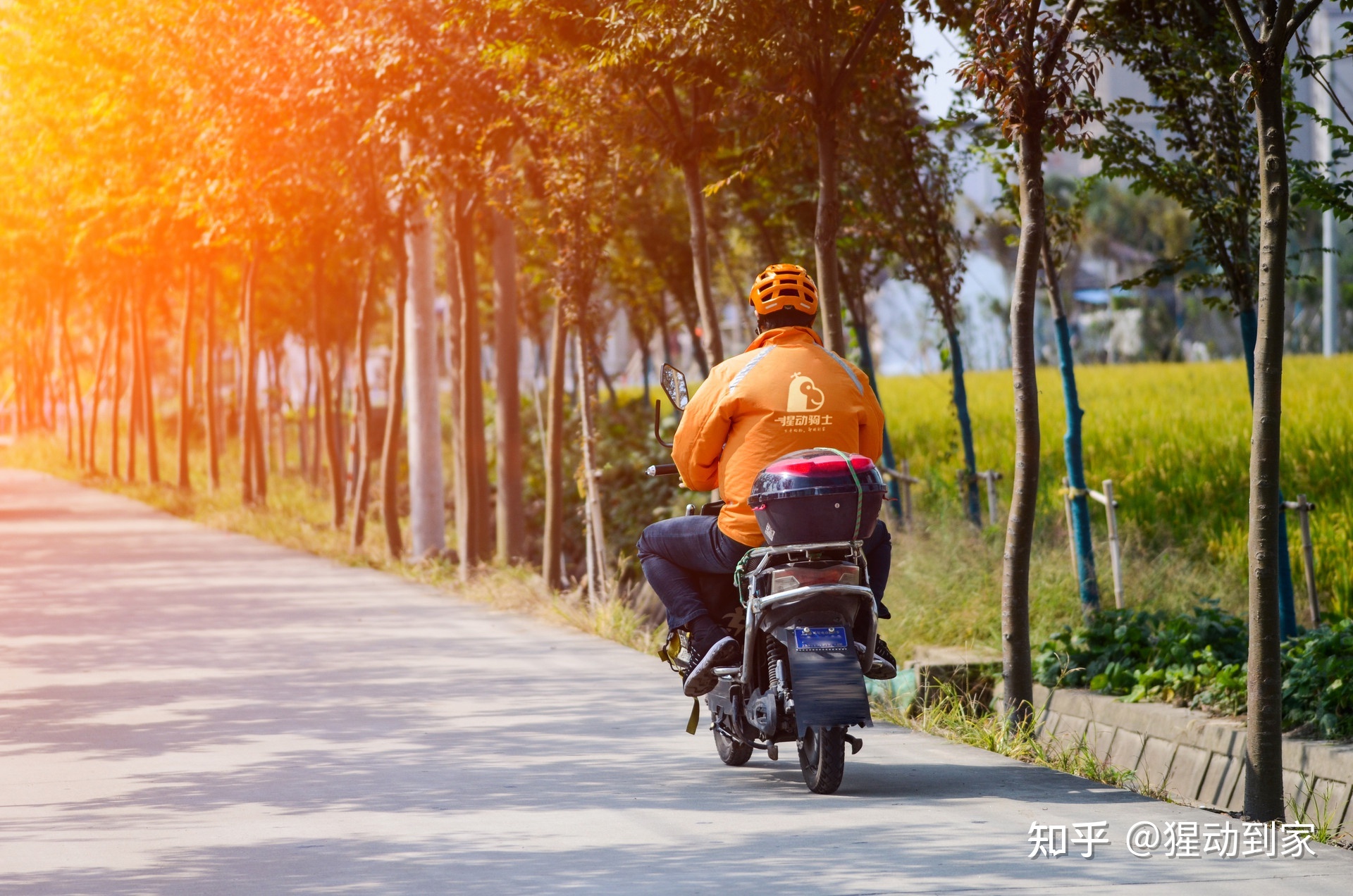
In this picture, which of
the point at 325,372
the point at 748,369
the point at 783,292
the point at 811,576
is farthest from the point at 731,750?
the point at 325,372

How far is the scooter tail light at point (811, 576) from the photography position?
19.4ft

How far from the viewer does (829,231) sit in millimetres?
9359

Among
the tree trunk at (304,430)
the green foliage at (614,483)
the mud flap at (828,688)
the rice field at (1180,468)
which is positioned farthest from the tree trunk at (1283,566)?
the tree trunk at (304,430)

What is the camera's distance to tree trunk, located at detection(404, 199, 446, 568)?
1667cm

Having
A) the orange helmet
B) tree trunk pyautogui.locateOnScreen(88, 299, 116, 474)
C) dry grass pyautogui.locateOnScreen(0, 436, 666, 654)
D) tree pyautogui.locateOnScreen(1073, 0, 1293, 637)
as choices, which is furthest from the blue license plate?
tree trunk pyautogui.locateOnScreen(88, 299, 116, 474)

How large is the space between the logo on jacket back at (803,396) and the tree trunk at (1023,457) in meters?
1.49

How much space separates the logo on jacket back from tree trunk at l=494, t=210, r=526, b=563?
362 inches

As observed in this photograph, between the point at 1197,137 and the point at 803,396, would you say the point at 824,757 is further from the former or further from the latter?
the point at 1197,137

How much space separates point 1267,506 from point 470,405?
10.2 m

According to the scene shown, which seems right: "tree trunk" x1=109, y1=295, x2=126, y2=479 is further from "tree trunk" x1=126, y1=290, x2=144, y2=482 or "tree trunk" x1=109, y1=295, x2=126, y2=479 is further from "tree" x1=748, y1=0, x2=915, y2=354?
"tree" x1=748, y1=0, x2=915, y2=354

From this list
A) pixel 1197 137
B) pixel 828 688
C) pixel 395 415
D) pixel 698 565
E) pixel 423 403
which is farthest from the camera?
pixel 395 415

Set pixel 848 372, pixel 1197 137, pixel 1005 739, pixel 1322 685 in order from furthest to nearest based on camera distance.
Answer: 1. pixel 1197 137
2. pixel 1005 739
3. pixel 1322 685
4. pixel 848 372

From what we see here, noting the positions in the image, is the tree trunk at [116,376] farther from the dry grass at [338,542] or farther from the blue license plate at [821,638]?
the blue license plate at [821,638]

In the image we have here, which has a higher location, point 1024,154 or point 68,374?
point 68,374
